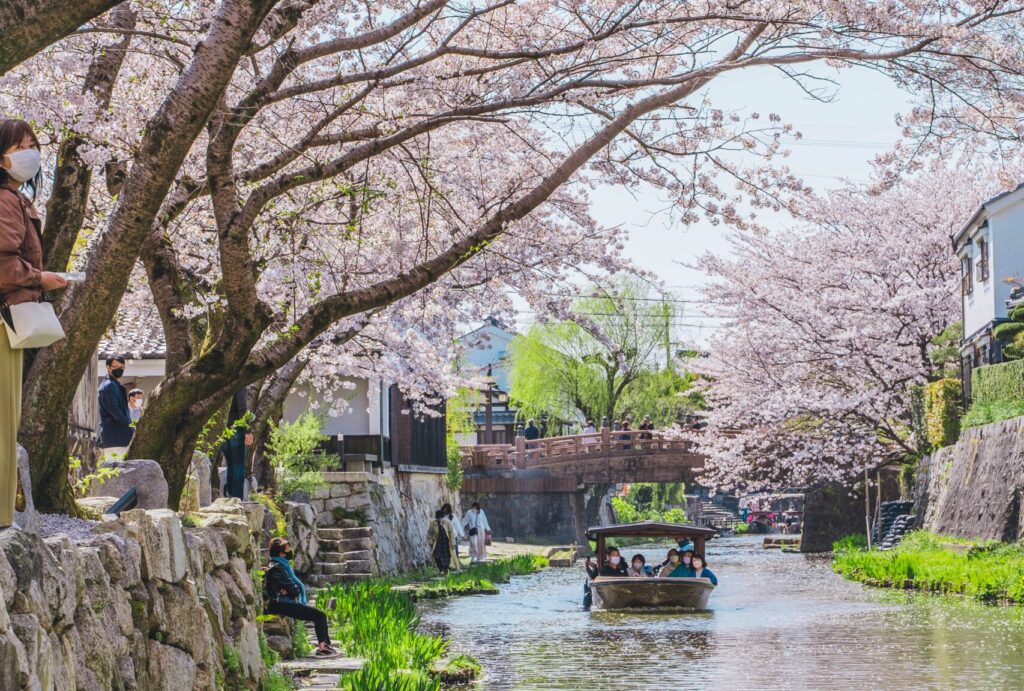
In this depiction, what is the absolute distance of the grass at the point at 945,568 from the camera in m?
19.0

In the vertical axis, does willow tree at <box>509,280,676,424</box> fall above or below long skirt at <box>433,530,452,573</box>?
above

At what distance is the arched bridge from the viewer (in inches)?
1766

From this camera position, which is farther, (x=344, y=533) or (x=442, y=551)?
(x=442, y=551)

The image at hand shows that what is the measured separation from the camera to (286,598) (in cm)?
1283

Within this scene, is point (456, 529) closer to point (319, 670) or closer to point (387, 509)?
point (387, 509)

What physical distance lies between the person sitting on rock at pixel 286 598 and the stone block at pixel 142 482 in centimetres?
412

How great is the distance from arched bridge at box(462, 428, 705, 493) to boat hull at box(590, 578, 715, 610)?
22016mm

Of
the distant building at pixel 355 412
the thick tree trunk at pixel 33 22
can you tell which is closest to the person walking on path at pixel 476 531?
the distant building at pixel 355 412

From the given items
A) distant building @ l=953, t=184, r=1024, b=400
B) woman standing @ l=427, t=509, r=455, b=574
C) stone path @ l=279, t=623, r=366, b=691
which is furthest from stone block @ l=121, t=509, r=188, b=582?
distant building @ l=953, t=184, r=1024, b=400

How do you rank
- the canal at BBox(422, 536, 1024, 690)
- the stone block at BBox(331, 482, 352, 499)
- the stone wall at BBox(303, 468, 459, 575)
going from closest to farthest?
1. the canal at BBox(422, 536, 1024, 690)
2. the stone wall at BBox(303, 468, 459, 575)
3. the stone block at BBox(331, 482, 352, 499)

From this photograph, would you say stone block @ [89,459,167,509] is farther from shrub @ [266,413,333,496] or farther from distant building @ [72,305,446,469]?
shrub @ [266,413,333,496]

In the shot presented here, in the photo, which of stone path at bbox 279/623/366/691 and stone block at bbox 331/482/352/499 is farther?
stone block at bbox 331/482/352/499

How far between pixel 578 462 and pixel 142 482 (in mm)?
37554

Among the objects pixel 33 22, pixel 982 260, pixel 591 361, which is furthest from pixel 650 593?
A: pixel 591 361
